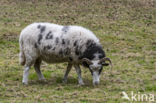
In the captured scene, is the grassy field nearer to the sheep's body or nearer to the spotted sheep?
the spotted sheep

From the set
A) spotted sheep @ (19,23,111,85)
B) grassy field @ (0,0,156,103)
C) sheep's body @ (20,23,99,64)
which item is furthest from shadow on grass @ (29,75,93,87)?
sheep's body @ (20,23,99,64)

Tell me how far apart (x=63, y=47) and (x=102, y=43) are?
28.7ft

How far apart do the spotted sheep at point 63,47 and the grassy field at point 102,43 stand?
0.78 meters

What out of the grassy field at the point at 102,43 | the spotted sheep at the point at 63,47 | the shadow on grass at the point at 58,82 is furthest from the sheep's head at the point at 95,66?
the shadow on grass at the point at 58,82

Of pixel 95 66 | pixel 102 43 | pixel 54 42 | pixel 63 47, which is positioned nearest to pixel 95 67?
pixel 95 66

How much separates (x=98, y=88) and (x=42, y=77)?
2.53m

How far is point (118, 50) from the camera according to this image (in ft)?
65.4

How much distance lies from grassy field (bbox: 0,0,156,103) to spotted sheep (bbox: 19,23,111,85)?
2.55 feet

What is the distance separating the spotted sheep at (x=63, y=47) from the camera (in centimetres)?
1326

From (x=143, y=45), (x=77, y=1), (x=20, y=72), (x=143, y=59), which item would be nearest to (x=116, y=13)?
(x=77, y=1)

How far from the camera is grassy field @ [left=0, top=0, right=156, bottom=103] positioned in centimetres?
1205

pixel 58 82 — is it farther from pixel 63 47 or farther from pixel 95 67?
pixel 95 67

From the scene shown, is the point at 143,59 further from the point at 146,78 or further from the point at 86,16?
the point at 86,16

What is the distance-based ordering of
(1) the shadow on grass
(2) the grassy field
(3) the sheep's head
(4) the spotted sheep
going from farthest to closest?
(1) the shadow on grass
(4) the spotted sheep
(3) the sheep's head
(2) the grassy field
